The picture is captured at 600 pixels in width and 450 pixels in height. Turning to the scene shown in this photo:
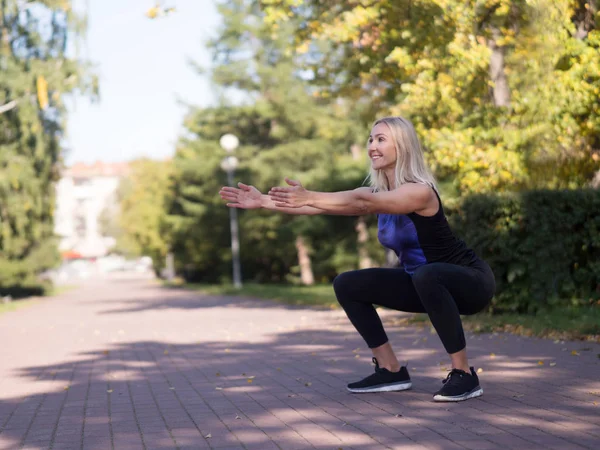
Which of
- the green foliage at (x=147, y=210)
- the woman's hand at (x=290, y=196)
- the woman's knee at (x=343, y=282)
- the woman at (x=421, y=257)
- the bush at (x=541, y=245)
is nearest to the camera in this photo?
the woman's hand at (x=290, y=196)

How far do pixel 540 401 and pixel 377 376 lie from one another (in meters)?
1.10

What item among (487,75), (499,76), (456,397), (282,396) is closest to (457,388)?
(456,397)

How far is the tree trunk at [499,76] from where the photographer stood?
616 inches

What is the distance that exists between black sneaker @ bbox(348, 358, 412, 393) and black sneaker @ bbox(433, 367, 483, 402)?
51cm

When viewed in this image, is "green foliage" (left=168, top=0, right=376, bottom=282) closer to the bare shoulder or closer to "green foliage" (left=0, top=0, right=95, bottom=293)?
"green foliage" (left=0, top=0, right=95, bottom=293)

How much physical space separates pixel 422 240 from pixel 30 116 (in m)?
24.8

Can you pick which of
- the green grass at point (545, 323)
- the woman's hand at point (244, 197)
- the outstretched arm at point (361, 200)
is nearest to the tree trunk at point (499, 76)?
the green grass at point (545, 323)

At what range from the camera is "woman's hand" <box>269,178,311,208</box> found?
4.65 metres

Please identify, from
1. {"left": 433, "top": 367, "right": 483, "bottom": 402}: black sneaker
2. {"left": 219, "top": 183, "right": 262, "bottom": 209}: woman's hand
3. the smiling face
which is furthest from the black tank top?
{"left": 219, "top": 183, "right": 262, "bottom": 209}: woman's hand

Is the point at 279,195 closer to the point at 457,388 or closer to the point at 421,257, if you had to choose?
the point at 421,257

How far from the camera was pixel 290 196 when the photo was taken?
4672mm

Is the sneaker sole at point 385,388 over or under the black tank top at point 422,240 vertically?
under

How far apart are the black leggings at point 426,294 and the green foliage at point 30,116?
77.1 feet

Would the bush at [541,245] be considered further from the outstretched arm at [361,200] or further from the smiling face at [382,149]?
the outstretched arm at [361,200]
